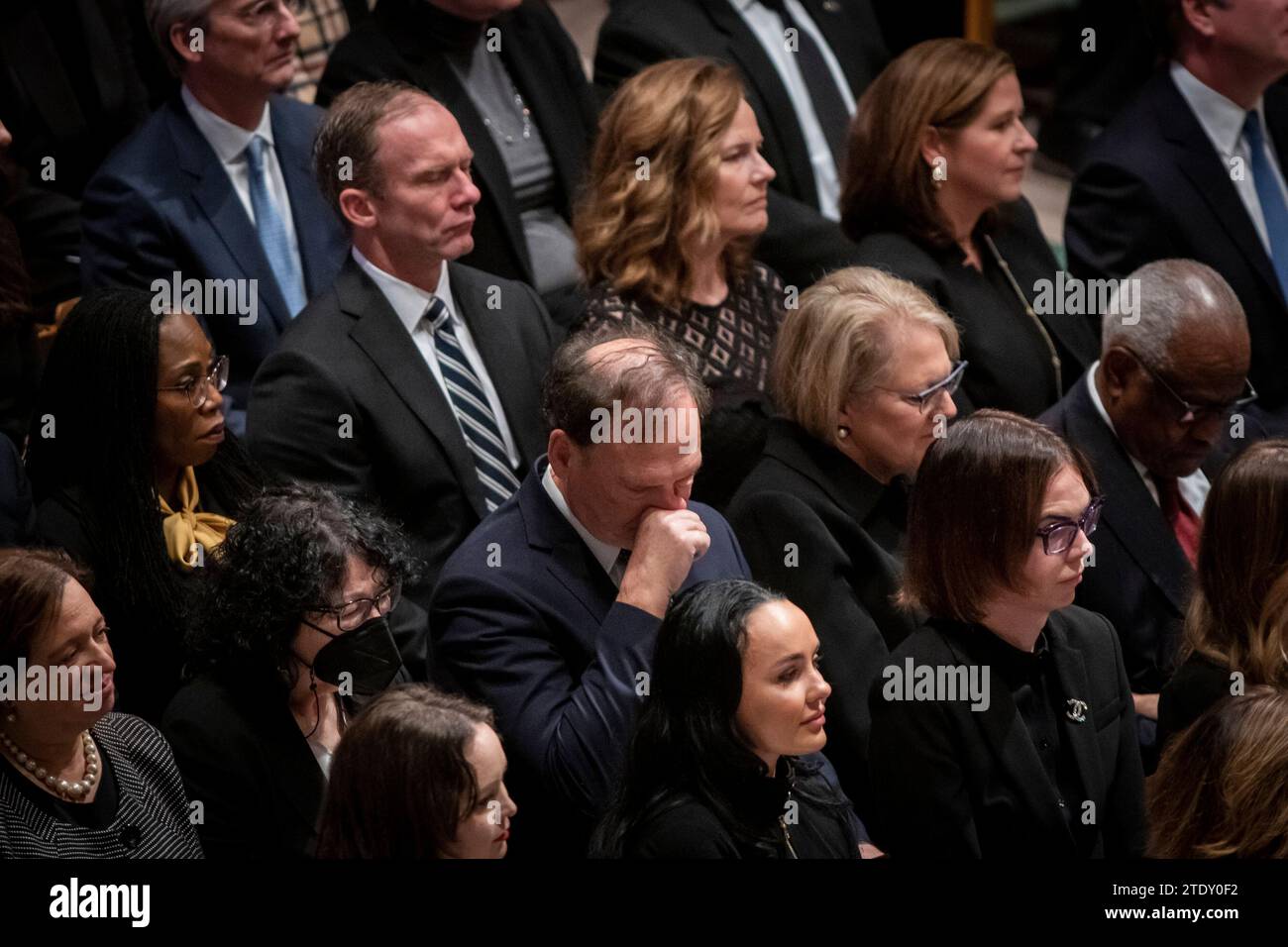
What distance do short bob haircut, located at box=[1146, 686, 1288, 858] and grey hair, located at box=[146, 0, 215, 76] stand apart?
2.25m

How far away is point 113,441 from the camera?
3.09m

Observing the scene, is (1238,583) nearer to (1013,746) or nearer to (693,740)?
(1013,746)

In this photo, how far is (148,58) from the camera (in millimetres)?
4309

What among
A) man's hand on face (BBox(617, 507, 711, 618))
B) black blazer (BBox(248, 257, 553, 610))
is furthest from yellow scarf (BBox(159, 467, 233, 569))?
man's hand on face (BBox(617, 507, 711, 618))

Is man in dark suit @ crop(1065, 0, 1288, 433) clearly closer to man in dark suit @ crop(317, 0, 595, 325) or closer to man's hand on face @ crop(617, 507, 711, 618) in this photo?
man in dark suit @ crop(317, 0, 595, 325)

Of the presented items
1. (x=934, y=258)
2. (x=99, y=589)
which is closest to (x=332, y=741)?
(x=99, y=589)

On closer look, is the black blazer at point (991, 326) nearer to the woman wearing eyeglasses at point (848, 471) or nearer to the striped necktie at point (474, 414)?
the woman wearing eyeglasses at point (848, 471)

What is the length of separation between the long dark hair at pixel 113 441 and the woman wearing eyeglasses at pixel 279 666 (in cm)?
22

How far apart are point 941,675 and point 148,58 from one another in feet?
8.15

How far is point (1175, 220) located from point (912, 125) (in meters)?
0.65

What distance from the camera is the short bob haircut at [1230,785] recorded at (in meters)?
2.54

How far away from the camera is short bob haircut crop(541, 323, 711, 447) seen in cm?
289

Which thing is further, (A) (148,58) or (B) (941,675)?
(A) (148,58)
